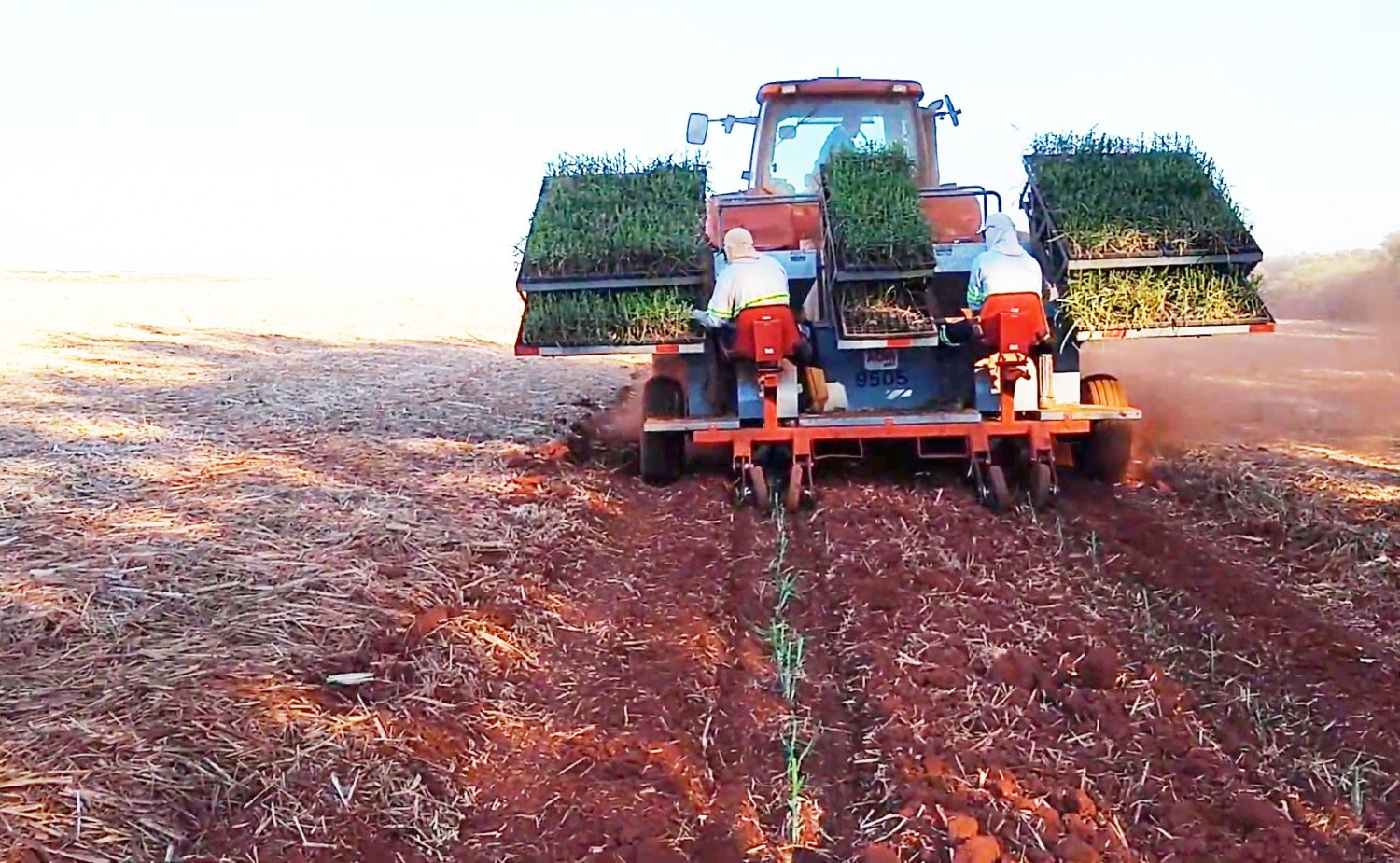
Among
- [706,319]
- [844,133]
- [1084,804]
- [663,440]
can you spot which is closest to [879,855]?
[1084,804]

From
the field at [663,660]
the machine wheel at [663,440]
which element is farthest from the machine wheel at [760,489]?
the machine wheel at [663,440]

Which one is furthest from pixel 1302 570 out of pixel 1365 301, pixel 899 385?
pixel 1365 301

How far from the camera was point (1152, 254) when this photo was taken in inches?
306

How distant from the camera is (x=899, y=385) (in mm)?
8570

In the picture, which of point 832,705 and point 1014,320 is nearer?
point 832,705

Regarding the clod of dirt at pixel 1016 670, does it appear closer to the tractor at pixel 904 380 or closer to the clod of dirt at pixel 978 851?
the clod of dirt at pixel 978 851

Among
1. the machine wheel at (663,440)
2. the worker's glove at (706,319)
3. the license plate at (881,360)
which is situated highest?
the worker's glove at (706,319)

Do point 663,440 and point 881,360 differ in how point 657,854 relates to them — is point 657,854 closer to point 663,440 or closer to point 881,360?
point 663,440

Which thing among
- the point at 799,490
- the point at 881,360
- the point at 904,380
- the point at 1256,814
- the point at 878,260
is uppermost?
the point at 878,260

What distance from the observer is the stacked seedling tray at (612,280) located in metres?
7.96

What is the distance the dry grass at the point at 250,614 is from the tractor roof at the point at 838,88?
327cm

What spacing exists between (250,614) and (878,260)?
450 centimetres

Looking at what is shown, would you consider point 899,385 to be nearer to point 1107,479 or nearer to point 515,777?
point 1107,479

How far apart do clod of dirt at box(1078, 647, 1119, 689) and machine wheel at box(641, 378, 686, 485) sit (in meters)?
3.96
